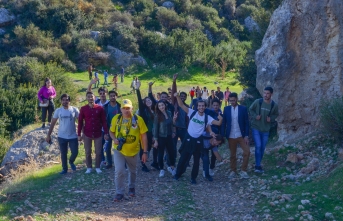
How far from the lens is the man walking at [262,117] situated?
9.48 meters

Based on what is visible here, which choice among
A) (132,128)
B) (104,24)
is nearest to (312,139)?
(132,128)

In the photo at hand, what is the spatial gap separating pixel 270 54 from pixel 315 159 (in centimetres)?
380

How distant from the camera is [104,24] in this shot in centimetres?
4950

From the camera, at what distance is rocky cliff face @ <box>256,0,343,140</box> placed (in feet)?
35.4

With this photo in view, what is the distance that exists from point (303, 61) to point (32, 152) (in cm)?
830

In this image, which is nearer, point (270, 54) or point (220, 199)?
point (220, 199)

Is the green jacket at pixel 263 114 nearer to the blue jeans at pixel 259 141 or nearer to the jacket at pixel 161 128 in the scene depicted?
the blue jeans at pixel 259 141

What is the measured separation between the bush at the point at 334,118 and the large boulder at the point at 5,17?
43.5m

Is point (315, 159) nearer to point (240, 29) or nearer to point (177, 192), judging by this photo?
point (177, 192)

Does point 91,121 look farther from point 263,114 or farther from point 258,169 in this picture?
point 258,169

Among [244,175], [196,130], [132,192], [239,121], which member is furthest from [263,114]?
[132,192]

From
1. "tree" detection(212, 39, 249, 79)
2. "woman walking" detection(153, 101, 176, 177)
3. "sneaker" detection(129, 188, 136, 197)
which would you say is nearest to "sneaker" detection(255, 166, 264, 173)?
"woman walking" detection(153, 101, 176, 177)

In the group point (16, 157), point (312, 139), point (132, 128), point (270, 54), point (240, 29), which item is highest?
point (240, 29)

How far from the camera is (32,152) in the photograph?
44.1 feet
